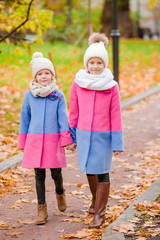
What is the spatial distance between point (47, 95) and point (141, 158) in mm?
3007

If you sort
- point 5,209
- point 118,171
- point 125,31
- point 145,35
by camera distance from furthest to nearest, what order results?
point 145,35 → point 125,31 → point 118,171 → point 5,209

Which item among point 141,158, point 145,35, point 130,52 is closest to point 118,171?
point 141,158

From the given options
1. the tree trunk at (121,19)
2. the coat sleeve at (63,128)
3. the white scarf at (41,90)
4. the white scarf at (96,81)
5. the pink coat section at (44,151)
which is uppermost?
the tree trunk at (121,19)

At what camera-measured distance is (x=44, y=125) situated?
4254 millimetres

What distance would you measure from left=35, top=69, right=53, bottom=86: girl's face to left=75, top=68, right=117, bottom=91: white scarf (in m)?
0.34

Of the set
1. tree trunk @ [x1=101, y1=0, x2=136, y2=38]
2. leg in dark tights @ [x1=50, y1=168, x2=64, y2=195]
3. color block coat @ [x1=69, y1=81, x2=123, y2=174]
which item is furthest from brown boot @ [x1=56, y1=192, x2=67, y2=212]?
tree trunk @ [x1=101, y1=0, x2=136, y2=38]

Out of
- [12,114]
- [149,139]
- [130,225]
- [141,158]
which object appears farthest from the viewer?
[12,114]

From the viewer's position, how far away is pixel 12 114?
9.21m

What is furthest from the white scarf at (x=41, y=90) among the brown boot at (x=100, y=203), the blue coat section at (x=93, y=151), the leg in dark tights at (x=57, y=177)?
the brown boot at (x=100, y=203)

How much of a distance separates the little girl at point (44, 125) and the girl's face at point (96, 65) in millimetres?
423

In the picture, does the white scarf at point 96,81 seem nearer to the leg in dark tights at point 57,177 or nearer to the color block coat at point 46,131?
the color block coat at point 46,131

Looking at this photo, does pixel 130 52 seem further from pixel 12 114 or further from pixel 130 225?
pixel 130 225

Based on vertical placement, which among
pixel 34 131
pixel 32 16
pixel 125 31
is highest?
pixel 125 31

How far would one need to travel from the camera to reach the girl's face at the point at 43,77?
168 inches
